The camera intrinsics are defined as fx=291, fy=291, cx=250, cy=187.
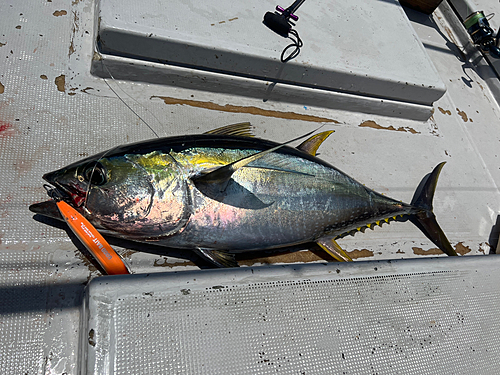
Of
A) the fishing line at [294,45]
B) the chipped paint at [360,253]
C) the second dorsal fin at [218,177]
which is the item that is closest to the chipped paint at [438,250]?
the chipped paint at [360,253]

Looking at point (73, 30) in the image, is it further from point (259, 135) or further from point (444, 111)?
point (444, 111)

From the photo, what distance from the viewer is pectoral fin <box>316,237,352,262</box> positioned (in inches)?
67.0

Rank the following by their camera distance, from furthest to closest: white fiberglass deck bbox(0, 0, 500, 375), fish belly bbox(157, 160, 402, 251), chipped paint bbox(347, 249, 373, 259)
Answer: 1. chipped paint bbox(347, 249, 373, 259)
2. fish belly bbox(157, 160, 402, 251)
3. white fiberglass deck bbox(0, 0, 500, 375)

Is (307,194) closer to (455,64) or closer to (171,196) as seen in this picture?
(171,196)

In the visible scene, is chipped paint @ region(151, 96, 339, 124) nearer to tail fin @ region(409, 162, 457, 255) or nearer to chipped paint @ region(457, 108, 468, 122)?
tail fin @ region(409, 162, 457, 255)

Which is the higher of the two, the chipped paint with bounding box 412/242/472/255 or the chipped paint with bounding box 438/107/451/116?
the chipped paint with bounding box 438/107/451/116

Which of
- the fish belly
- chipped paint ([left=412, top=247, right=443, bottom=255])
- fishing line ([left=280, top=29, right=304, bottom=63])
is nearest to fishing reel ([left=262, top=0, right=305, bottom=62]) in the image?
fishing line ([left=280, top=29, right=304, bottom=63])

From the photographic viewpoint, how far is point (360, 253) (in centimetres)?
190

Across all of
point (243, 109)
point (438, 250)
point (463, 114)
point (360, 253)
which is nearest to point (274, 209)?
point (360, 253)

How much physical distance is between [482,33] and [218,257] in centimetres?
400

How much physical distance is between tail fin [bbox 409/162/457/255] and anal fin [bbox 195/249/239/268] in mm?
1416

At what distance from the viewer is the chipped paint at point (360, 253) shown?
1.88m

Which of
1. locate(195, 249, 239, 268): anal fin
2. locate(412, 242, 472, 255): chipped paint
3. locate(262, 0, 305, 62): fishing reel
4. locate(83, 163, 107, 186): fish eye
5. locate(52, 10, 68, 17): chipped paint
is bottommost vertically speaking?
locate(195, 249, 239, 268): anal fin

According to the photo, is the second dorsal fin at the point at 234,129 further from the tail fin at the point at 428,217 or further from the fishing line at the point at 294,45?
the tail fin at the point at 428,217
